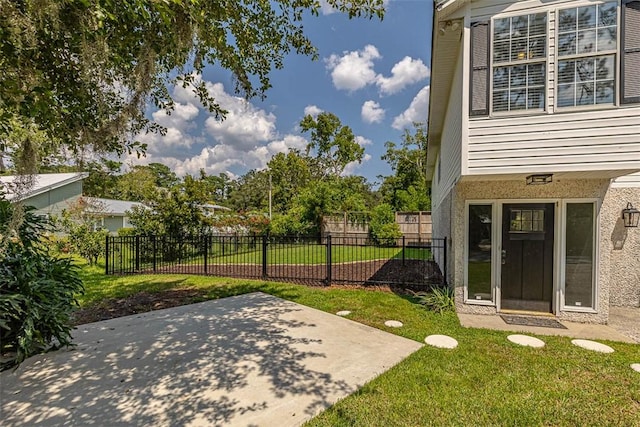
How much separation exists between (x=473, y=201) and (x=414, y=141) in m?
23.7

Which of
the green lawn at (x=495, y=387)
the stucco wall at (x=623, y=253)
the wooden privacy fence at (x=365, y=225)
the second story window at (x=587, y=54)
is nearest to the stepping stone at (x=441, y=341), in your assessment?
the green lawn at (x=495, y=387)

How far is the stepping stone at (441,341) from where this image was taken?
386 cm

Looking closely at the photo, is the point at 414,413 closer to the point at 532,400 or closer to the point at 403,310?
the point at 532,400

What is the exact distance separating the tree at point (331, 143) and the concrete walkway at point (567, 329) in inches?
1061

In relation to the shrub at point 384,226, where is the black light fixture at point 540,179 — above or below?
above

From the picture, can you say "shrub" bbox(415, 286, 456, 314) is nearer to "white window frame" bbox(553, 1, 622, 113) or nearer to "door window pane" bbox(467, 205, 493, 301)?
"door window pane" bbox(467, 205, 493, 301)

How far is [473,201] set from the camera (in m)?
5.29

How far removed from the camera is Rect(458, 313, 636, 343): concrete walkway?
4.21 metres

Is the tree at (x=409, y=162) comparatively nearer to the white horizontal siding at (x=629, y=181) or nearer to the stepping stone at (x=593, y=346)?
the white horizontal siding at (x=629, y=181)

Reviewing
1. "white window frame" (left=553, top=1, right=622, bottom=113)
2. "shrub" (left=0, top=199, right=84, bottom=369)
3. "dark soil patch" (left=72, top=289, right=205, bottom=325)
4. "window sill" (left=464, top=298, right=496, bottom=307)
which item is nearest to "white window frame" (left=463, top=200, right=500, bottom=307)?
"window sill" (left=464, top=298, right=496, bottom=307)

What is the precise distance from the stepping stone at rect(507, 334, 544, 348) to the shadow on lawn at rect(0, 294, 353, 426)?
2.64m

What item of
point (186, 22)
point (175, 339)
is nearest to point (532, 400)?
point (175, 339)

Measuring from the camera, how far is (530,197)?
199 inches

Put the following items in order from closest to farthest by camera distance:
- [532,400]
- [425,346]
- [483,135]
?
[532,400], [425,346], [483,135]
